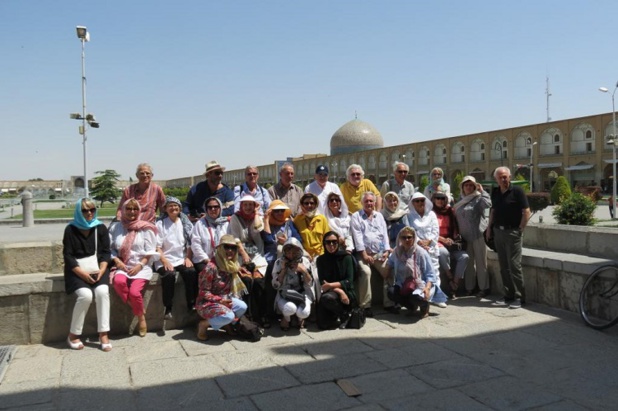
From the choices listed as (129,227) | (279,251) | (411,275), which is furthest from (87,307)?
(411,275)

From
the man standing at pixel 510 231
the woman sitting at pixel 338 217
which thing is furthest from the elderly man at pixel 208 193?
the man standing at pixel 510 231

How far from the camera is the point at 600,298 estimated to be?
499 centimetres

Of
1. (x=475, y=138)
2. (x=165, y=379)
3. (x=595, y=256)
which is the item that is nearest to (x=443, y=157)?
(x=475, y=138)

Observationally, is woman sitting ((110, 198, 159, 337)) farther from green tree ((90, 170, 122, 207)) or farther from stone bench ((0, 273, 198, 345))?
green tree ((90, 170, 122, 207))

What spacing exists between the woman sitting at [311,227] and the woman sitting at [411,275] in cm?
85

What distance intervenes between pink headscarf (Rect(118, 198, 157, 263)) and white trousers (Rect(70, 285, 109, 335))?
1.39ft

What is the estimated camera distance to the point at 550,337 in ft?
15.2

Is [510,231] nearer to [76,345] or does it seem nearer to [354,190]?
[354,190]

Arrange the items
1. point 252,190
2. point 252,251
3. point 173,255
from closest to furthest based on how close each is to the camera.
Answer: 1. point 173,255
2. point 252,251
3. point 252,190

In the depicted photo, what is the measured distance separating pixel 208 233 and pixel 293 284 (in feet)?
3.30

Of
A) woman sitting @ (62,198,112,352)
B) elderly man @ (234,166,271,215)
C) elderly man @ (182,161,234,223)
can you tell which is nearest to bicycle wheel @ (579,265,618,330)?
elderly man @ (234,166,271,215)

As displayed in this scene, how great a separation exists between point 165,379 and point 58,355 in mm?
1235

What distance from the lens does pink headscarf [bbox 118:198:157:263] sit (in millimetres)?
4859

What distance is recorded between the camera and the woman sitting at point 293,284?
4871 mm
